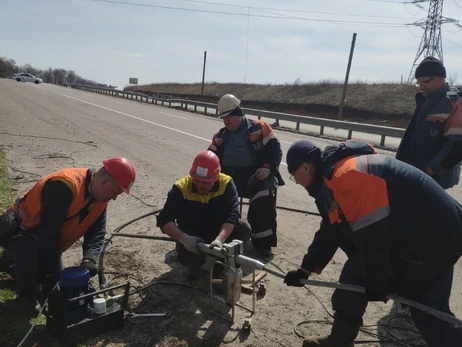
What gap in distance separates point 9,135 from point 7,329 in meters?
9.46

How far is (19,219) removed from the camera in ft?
12.3

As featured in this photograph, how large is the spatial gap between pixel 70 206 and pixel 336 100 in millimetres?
32102

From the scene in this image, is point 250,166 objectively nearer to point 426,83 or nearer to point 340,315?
point 426,83

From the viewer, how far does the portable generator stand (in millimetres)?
3221

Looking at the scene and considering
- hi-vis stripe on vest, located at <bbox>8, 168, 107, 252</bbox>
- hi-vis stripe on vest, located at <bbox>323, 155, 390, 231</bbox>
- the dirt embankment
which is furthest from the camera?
the dirt embankment

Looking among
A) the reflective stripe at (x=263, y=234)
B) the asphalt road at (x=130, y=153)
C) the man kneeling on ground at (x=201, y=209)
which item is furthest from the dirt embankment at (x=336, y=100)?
the man kneeling on ground at (x=201, y=209)

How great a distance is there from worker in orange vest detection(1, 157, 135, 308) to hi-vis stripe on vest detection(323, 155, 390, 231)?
182 centimetres

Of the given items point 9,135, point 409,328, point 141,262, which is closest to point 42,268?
point 141,262

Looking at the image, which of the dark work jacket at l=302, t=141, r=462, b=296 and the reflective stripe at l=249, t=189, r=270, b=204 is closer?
the dark work jacket at l=302, t=141, r=462, b=296

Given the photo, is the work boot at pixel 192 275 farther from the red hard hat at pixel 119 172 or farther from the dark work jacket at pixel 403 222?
the dark work jacket at pixel 403 222

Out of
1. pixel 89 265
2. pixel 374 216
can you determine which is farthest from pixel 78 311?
pixel 374 216

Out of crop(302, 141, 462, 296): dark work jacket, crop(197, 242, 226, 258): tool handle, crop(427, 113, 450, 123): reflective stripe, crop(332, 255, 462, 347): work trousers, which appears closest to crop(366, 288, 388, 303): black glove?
crop(302, 141, 462, 296): dark work jacket

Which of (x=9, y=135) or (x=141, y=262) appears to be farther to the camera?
(x=9, y=135)

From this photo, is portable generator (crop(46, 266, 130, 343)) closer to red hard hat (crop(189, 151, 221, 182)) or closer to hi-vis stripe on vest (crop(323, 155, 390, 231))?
red hard hat (crop(189, 151, 221, 182))
